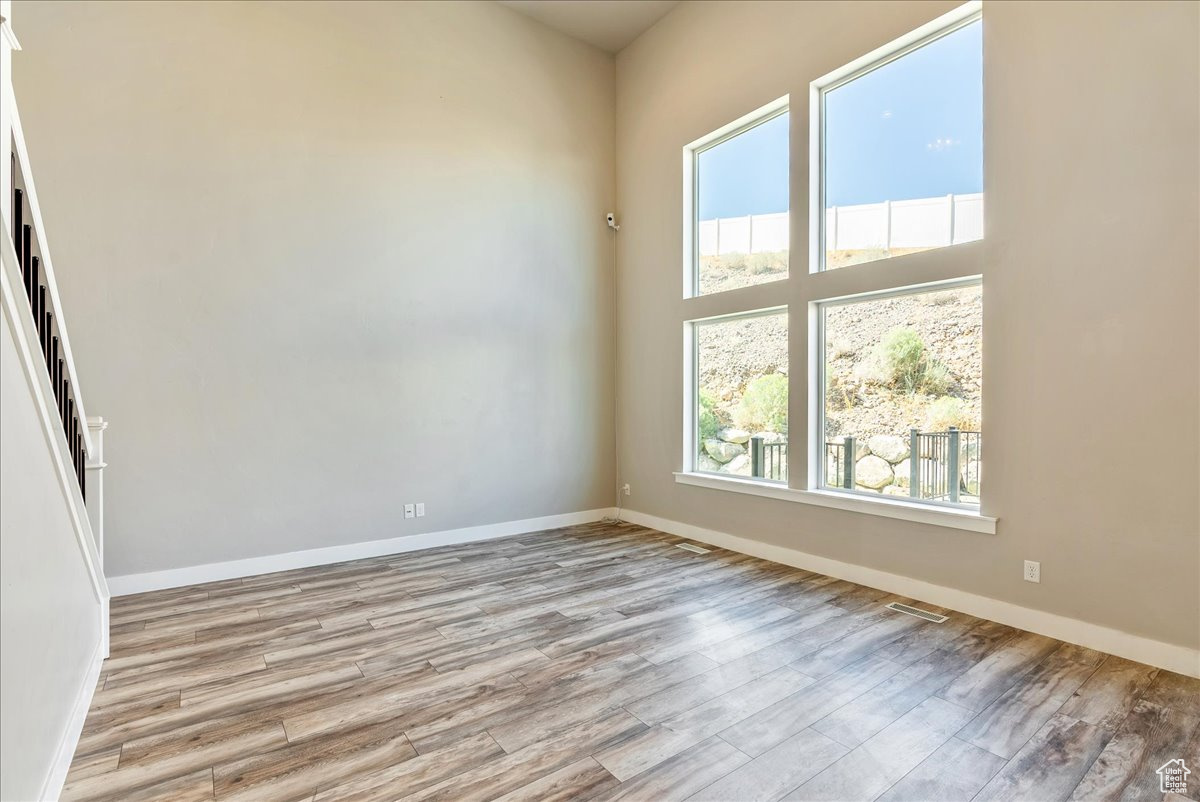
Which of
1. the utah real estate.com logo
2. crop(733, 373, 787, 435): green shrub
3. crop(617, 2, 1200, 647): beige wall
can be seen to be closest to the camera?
the utah real estate.com logo

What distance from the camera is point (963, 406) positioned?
3.31 metres

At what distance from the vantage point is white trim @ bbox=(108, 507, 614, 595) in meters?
3.63

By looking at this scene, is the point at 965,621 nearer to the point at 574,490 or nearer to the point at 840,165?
the point at 840,165

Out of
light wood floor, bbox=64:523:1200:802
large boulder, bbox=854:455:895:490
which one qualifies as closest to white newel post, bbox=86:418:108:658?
light wood floor, bbox=64:523:1200:802

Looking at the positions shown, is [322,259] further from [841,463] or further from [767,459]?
[841,463]

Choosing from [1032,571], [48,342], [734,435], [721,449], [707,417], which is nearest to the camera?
[48,342]

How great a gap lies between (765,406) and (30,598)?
13.3 ft

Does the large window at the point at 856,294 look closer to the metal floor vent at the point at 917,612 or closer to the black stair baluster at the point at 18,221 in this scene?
the metal floor vent at the point at 917,612

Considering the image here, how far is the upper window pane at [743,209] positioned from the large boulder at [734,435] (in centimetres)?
114

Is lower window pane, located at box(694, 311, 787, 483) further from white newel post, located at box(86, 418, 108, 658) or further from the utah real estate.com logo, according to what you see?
white newel post, located at box(86, 418, 108, 658)

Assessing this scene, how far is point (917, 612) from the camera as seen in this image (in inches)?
126

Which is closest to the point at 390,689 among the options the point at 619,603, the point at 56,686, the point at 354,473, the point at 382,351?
the point at 56,686

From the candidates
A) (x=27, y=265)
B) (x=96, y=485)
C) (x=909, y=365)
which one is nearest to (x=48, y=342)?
(x=27, y=265)

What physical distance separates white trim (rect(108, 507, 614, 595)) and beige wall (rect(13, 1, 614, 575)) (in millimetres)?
72
